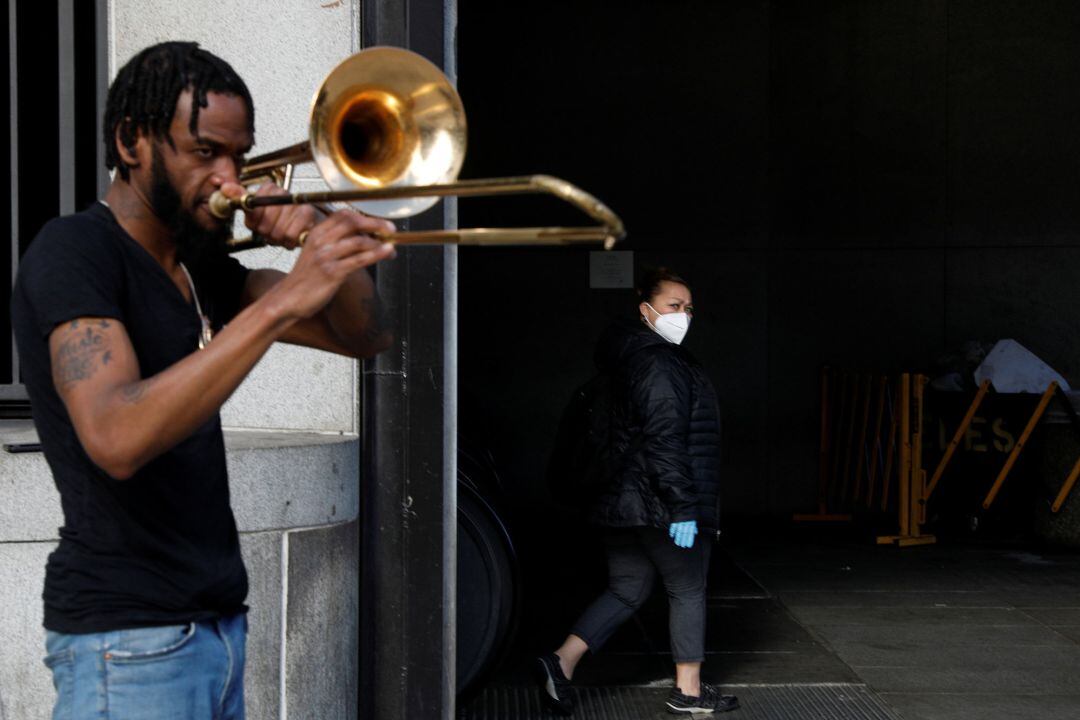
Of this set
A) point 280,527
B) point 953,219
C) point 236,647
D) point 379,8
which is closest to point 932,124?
point 953,219

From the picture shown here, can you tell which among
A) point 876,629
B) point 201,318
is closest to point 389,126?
point 201,318

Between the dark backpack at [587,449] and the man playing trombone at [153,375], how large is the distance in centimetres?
328

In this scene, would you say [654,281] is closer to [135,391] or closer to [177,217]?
[177,217]

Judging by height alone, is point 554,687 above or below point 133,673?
below

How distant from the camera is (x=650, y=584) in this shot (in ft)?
17.9

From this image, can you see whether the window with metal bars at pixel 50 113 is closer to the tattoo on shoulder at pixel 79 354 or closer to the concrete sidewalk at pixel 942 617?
the tattoo on shoulder at pixel 79 354

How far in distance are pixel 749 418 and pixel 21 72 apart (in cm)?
771

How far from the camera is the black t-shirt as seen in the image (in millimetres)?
1926

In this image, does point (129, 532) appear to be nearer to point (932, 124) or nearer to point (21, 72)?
point (21, 72)

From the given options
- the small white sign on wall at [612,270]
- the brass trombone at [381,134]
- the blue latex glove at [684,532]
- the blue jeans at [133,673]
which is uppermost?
the small white sign on wall at [612,270]

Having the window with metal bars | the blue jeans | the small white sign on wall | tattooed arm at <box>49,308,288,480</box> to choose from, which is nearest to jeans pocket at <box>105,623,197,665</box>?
the blue jeans

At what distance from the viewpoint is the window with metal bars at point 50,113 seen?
4270 millimetres

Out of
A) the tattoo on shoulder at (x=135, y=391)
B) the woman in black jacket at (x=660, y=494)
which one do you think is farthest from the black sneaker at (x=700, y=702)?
the tattoo on shoulder at (x=135, y=391)

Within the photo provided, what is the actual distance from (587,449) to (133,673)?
3560mm
